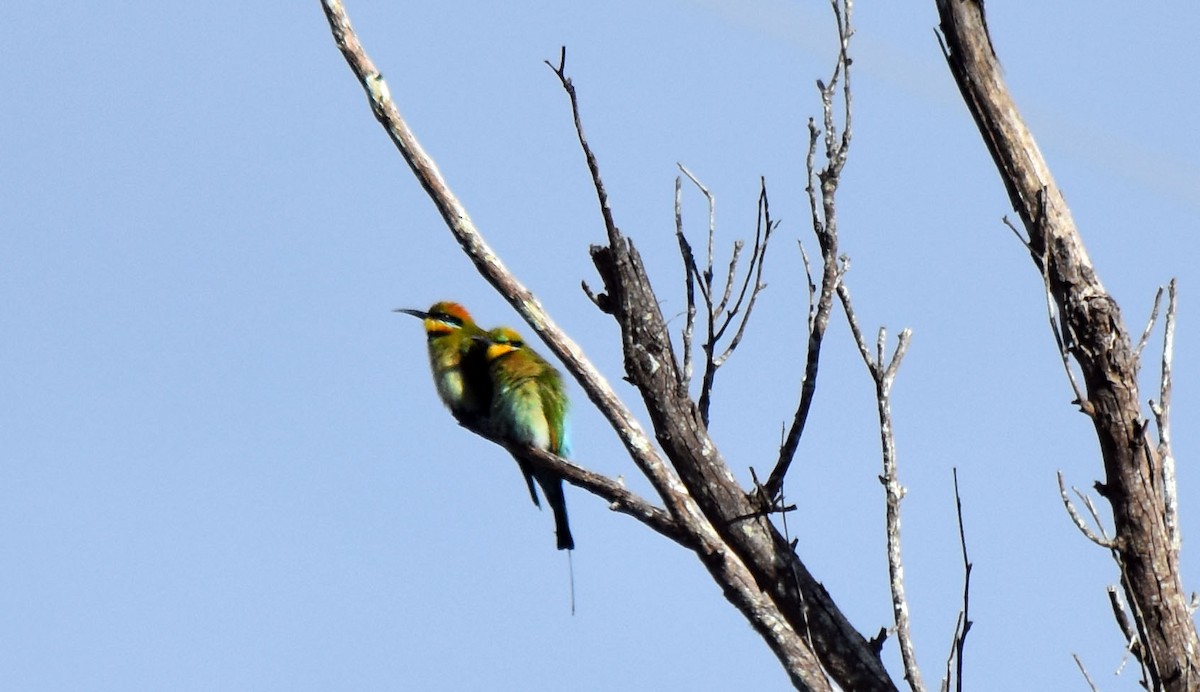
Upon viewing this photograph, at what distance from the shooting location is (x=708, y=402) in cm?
391

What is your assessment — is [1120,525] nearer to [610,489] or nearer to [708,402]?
[708,402]

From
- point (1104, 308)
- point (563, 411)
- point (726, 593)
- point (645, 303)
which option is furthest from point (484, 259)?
point (563, 411)

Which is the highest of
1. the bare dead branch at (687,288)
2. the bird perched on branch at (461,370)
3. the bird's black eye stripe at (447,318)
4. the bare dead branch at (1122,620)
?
the bird's black eye stripe at (447,318)

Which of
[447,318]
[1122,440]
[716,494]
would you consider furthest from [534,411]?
[1122,440]

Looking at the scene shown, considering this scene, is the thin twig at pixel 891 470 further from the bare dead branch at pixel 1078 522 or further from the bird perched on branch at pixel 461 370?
the bird perched on branch at pixel 461 370

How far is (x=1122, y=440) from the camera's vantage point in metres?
3.38

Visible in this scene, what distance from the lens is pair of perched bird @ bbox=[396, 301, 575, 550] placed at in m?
6.23

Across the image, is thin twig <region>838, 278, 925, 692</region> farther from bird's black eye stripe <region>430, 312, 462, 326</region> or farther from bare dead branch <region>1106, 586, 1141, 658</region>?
bird's black eye stripe <region>430, 312, 462, 326</region>

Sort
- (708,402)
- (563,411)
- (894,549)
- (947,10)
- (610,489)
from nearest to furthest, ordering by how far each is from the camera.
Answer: (894,549)
(947,10)
(708,402)
(610,489)
(563,411)

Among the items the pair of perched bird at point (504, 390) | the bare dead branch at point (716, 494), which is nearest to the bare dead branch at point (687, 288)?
the bare dead branch at point (716, 494)

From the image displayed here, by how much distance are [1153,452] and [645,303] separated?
129 cm

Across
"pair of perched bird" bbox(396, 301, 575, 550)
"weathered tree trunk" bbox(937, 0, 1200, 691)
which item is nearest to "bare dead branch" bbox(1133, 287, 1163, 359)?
"weathered tree trunk" bbox(937, 0, 1200, 691)

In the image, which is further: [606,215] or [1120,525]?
[606,215]

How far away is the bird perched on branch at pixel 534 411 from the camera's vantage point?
6215mm
